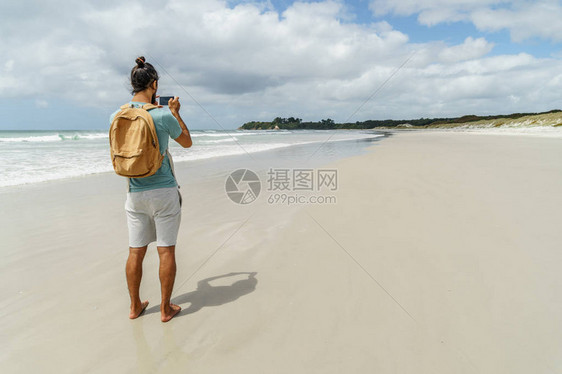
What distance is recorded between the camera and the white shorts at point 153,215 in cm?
235

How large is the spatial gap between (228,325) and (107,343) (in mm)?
927

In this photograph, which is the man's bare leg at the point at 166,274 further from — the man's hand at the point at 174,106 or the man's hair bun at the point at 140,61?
the man's hair bun at the point at 140,61

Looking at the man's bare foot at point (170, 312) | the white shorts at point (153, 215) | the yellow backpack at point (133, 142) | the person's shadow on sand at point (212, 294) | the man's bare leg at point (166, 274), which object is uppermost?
the yellow backpack at point (133, 142)

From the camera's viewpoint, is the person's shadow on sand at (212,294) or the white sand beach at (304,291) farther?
the person's shadow on sand at (212,294)

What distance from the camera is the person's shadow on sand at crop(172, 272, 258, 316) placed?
2.77m

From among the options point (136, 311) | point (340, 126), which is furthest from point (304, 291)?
point (340, 126)

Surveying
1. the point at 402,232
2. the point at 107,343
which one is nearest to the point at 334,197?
the point at 402,232

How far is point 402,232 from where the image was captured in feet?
13.7

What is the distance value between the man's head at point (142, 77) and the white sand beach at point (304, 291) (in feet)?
6.47

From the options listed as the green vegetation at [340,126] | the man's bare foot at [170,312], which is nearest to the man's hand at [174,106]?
the man's bare foot at [170,312]

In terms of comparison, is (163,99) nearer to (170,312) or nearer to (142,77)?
(142,77)

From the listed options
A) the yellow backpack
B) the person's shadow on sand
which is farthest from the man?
the person's shadow on sand

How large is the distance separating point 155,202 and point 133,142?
508 millimetres

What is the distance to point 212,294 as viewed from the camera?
115 inches
